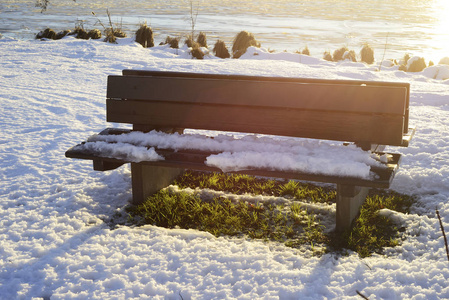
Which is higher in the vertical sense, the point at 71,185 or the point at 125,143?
the point at 125,143

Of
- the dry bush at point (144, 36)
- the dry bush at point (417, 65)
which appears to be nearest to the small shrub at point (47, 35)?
the dry bush at point (144, 36)

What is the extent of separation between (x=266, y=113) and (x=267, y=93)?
6.8 inches

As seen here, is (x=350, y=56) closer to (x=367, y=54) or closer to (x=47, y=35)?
(x=367, y=54)

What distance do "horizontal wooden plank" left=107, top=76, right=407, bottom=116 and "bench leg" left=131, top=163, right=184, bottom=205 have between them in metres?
0.65

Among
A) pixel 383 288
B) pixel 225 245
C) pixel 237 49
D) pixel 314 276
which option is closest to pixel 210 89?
pixel 225 245

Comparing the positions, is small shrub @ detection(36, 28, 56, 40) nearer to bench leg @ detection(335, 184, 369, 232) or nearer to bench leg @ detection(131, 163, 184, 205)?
bench leg @ detection(131, 163, 184, 205)

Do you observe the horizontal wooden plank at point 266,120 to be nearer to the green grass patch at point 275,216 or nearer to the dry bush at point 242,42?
Result: the green grass patch at point 275,216

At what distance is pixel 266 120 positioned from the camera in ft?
12.6

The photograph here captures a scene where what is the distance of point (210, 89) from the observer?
3.93 m

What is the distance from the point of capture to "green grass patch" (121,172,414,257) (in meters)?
3.59

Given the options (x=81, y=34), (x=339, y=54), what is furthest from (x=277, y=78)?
(x=81, y=34)

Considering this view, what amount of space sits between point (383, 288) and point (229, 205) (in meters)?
1.61

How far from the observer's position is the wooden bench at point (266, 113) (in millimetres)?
3377

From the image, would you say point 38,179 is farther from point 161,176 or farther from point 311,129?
point 311,129
